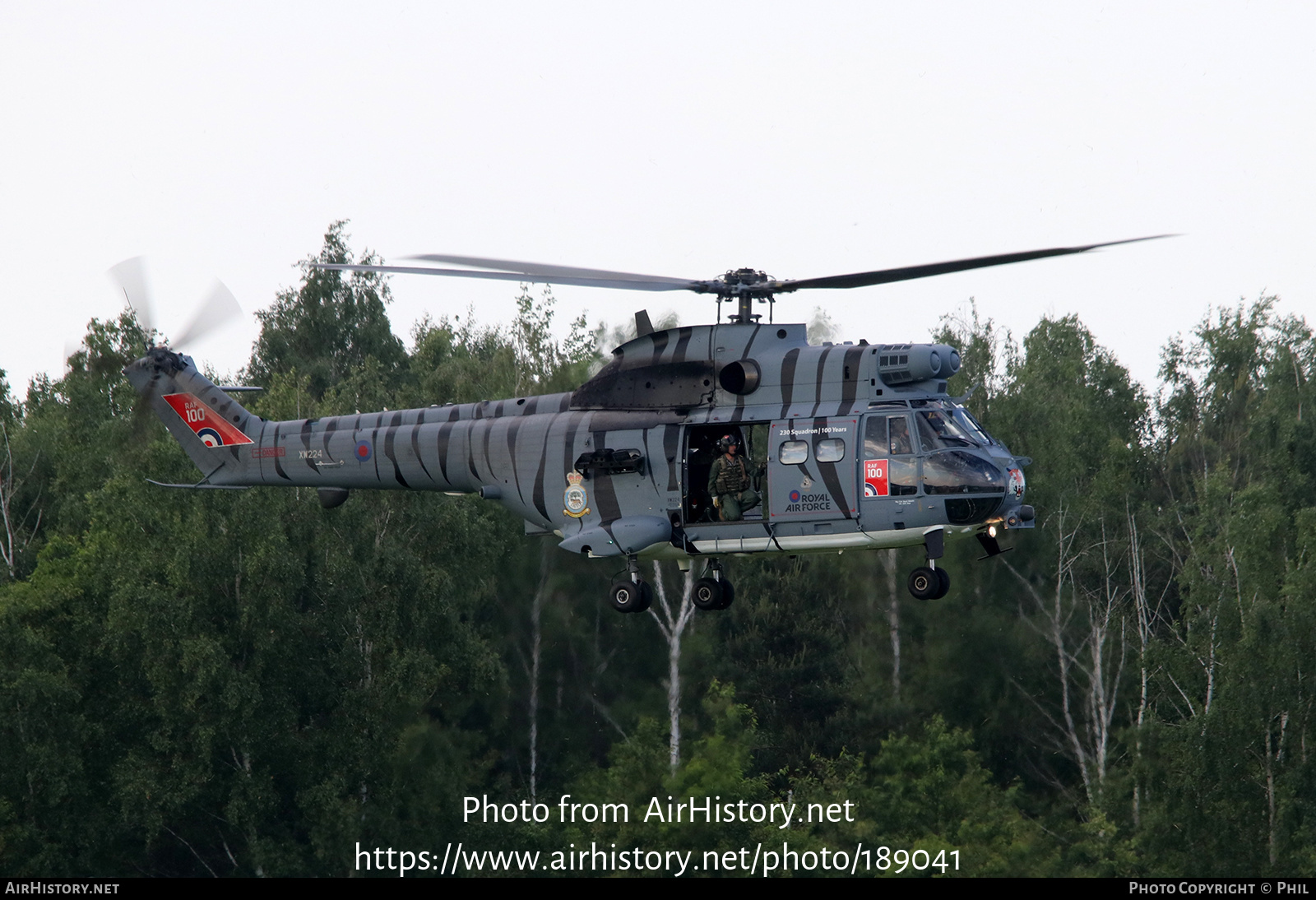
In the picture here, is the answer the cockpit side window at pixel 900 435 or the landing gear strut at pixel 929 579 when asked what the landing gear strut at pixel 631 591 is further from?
the cockpit side window at pixel 900 435

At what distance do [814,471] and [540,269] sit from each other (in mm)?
4372

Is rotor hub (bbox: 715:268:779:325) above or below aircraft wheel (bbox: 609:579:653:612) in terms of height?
above

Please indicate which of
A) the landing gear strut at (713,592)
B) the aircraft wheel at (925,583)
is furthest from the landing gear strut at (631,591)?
the aircraft wheel at (925,583)

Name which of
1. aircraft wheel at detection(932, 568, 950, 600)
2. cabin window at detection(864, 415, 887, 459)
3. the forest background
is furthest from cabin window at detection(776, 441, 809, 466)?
the forest background

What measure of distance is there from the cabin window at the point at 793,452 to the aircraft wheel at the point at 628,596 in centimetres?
291

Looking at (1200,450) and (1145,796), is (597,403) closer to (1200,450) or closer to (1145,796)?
(1145,796)

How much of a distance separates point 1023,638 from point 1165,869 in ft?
32.3

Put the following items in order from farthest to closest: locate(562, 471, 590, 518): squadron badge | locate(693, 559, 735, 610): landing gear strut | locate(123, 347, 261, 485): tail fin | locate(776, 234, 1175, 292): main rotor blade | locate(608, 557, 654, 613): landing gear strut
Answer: locate(123, 347, 261, 485): tail fin → locate(562, 471, 590, 518): squadron badge → locate(608, 557, 654, 613): landing gear strut → locate(693, 559, 735, 610): landing gear strut → locate(776, 234, 1175, 292): main rotor blade

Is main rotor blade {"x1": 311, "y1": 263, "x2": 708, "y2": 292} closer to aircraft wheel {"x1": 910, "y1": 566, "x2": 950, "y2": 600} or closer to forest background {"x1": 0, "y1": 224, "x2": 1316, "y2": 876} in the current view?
aircraft wheel {"x1": 910, "y1": 566, "x2": 950, "y2": 600}

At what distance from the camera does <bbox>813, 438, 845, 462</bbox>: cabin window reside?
20.3 meters

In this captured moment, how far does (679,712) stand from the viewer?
4750 cm

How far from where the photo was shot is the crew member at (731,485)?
68.7ft

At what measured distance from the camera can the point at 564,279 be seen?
832 inches

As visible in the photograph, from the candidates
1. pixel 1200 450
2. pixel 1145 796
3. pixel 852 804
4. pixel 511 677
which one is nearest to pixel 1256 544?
pixel 1145 796
